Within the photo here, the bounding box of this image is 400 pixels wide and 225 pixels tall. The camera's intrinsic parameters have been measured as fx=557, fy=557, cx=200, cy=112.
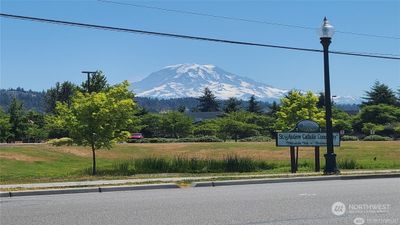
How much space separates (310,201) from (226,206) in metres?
1.99

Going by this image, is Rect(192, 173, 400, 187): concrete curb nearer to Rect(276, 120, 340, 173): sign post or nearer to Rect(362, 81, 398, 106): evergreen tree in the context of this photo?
Rect(276, 120, 340, 173): sign post

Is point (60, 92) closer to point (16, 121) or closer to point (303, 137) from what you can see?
point (16, 121)

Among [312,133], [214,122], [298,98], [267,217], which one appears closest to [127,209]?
[267,217]

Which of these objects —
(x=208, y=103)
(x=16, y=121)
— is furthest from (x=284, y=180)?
(x=208, y=103)

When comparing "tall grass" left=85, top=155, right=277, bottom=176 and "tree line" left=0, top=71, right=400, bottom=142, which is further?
"tree line" left=0, top=71, right=400, bottom=142

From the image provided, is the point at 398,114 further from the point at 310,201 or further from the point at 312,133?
the point at 310,201
